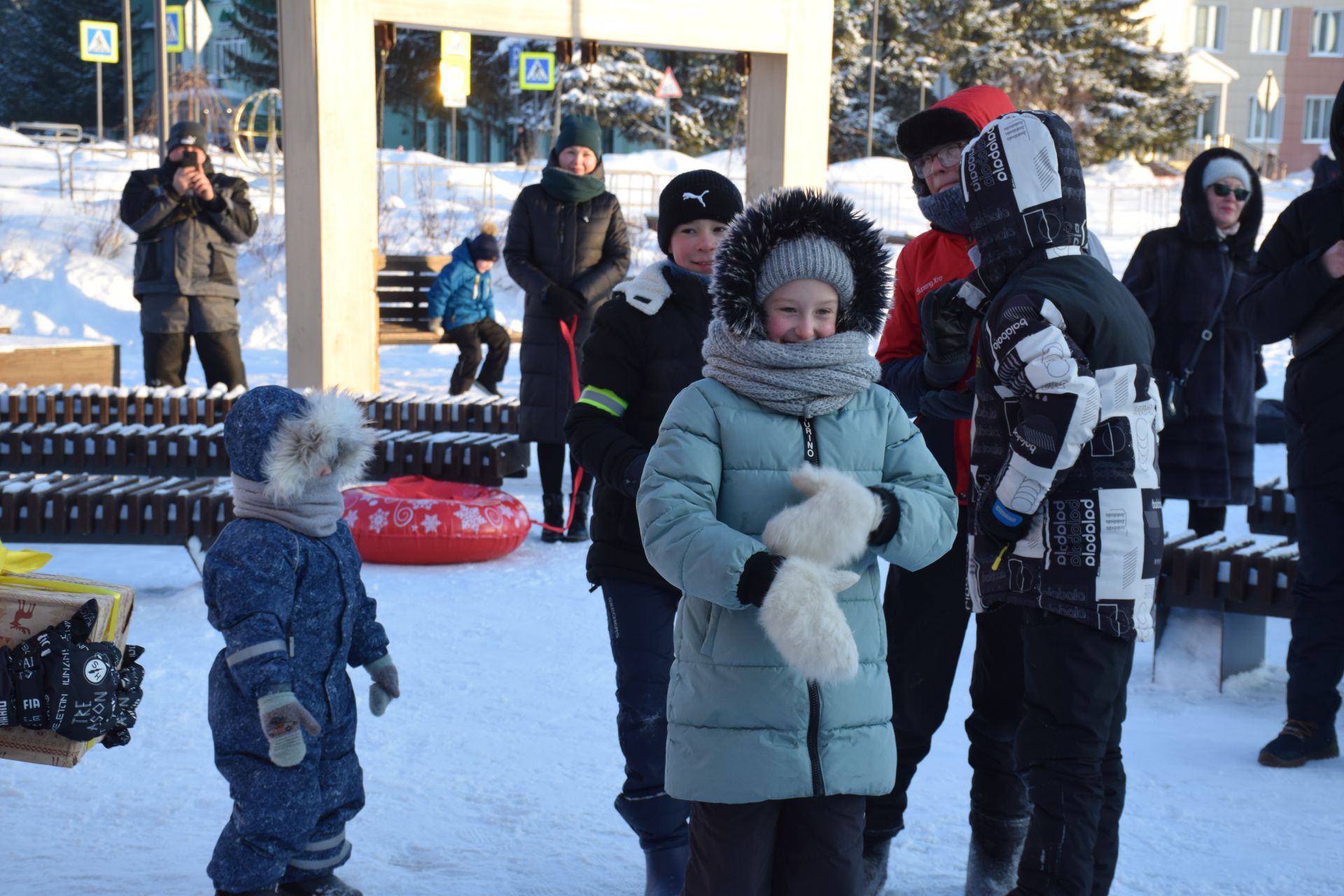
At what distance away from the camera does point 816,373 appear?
2.54m

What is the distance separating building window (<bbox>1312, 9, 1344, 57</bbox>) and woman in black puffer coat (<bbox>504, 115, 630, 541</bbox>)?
48.3 meters

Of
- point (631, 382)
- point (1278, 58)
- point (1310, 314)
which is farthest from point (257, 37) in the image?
point (631, 382)

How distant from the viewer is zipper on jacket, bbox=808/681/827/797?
8.07ft

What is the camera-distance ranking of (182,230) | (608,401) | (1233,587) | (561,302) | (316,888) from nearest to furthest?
1. (316,888)
2. (608,401)
3. (1233,587)
4. (561,302)
5. (182,230)

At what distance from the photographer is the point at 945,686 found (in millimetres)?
3205

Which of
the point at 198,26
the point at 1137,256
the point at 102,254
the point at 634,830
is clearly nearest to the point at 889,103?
the point at 198,26

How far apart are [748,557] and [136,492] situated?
4.24 metres

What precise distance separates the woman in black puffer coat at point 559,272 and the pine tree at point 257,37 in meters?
32.5

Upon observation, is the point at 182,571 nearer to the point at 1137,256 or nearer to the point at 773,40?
the point at 1137,256

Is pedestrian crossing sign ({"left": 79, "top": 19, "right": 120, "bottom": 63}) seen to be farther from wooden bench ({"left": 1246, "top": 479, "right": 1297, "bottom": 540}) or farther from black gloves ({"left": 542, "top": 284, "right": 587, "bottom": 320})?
wooden bench ({"left": 1246, "top": 479, "right": 1297, "bottom": 540})

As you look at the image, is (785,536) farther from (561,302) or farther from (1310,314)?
(561,302)

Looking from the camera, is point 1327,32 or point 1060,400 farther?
point 1327,32

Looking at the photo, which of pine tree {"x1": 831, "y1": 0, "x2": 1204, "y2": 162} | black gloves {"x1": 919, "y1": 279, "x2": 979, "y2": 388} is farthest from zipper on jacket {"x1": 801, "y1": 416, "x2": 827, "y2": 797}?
pine tree {"x1": 831, "y1": 0, "x2": 1204, "y2": 162}

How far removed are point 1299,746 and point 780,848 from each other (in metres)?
2.20
